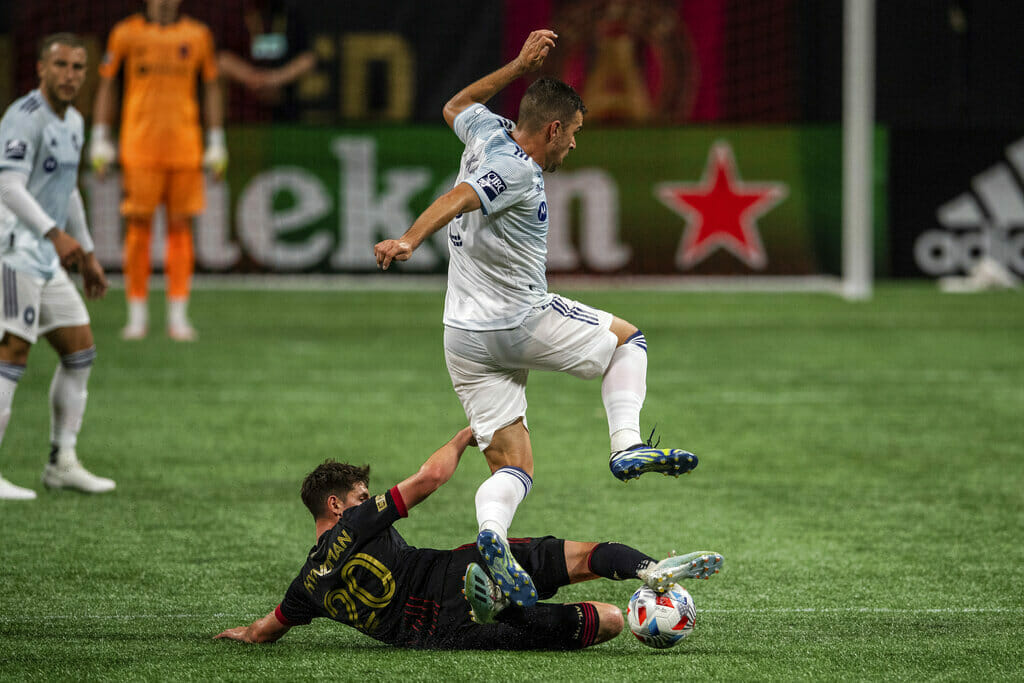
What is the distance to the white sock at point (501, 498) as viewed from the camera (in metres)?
4.42

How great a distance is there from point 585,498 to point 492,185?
2621mm

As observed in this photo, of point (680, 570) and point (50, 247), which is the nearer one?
point (680, 570)

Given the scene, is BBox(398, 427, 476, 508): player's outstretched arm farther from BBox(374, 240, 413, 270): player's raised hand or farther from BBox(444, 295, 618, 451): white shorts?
BBox(374, 240, 413, 270): player's raised hand

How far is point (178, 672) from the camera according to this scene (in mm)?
4199

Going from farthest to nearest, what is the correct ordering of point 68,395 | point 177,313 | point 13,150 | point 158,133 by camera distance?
point 177,313
point 158,133
point 68,395
point 13,150

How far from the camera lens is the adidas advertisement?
16.0 meters

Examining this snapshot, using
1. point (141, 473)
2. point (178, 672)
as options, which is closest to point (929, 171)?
point (141, 473)

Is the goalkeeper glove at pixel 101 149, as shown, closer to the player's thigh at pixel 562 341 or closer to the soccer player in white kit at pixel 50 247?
the soccer player in white kit at pixel 50 247

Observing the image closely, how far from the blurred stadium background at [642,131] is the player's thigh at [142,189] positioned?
161 inches

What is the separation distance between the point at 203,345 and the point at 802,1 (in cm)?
947

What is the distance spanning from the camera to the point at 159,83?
1148 centimetres

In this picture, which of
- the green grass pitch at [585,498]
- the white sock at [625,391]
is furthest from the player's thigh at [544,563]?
the white sock at [625,391]

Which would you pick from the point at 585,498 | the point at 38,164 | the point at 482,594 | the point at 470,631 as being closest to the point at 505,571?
the point at 482,594

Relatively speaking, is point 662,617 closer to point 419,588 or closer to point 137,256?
point 419,588
